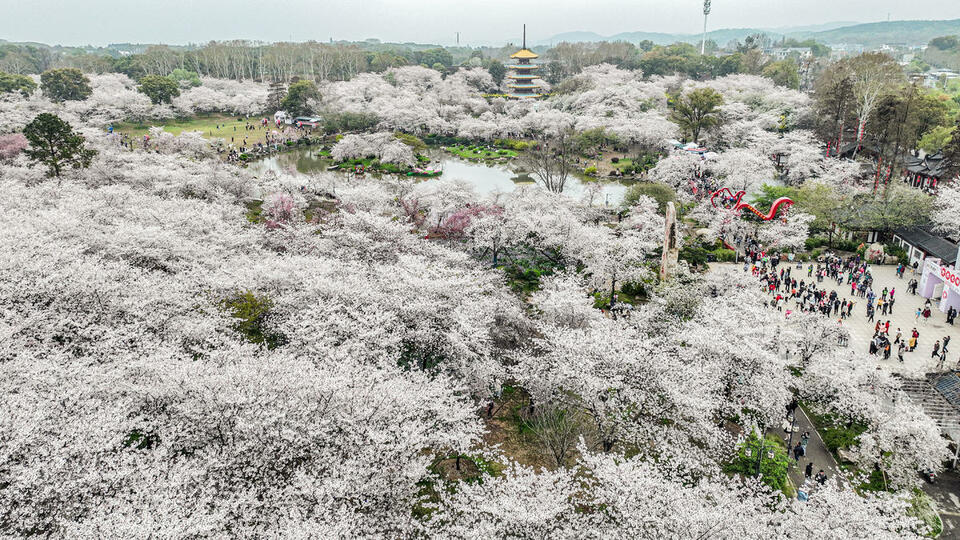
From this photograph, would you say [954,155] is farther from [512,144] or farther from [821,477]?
[512,144]

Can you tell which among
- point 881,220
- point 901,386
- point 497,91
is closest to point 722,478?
point 901,386

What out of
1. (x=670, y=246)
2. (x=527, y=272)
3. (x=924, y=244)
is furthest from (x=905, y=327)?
(x=527, y=272)

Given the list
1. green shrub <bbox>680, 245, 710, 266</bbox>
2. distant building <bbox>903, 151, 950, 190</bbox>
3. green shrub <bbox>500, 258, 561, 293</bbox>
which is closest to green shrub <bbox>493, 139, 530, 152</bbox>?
green shrub <bbox>680, 245, 710, 266</bbox>

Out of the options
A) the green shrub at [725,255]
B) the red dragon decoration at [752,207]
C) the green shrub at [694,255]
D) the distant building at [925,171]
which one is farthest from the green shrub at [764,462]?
the distant building at [925,171]

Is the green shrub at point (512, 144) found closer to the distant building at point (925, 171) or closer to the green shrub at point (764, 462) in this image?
the distant building at point (925, 171)

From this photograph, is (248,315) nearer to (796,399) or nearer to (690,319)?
(690,319)

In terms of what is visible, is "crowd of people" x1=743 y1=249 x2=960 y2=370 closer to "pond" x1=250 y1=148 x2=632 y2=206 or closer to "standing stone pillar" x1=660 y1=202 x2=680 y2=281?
"standing stone pillar" x1=660 y1=202 x2=680 y2=281

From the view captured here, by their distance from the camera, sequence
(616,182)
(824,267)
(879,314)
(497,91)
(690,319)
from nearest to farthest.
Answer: (690,319) < (879,314) < (824,267) < (616,182) < (497,91)
